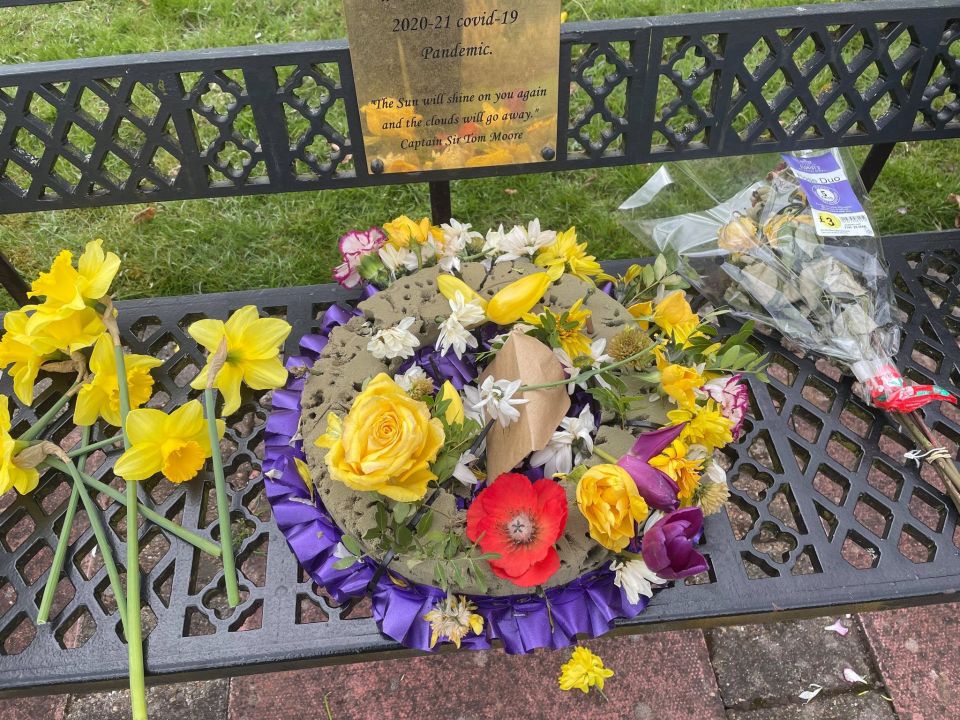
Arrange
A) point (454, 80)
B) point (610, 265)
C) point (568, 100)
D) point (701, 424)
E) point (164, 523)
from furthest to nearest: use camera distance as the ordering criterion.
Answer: point (610, 265) < point (568, 100) < point (454, 80) < point (164, 523) < point (701, 424)

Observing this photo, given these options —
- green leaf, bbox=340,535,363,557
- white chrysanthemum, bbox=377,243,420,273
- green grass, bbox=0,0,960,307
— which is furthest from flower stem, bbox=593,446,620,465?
green grass, bbox=0,0,960,307

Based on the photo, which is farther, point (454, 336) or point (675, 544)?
point (454, 336)

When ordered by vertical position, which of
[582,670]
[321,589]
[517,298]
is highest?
[517,298]

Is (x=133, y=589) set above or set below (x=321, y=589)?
above

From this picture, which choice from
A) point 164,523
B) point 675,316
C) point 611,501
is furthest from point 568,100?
point 164,523

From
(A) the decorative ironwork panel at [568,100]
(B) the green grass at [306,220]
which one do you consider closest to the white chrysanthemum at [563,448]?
(A) the decorative ironwork panel at [568,100]

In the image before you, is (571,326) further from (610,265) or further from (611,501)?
(610,265)

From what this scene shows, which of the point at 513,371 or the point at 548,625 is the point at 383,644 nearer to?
the point at 548,625

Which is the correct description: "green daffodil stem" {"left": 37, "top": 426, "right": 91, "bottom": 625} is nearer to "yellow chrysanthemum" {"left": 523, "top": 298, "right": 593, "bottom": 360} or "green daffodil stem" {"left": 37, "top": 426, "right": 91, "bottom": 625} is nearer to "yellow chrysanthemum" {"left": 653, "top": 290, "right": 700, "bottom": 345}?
"yellow chrysanthemum" {"left": 523, "top": 298, "right": 593, "bottom": 360}

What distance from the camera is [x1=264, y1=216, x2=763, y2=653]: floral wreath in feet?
3.08

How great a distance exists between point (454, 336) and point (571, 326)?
177 millimetres

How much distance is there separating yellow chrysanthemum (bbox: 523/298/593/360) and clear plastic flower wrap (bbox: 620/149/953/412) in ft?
1.49

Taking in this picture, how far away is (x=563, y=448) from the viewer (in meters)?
1.06

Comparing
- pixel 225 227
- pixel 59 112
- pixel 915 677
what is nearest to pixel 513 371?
pixel 59 112
